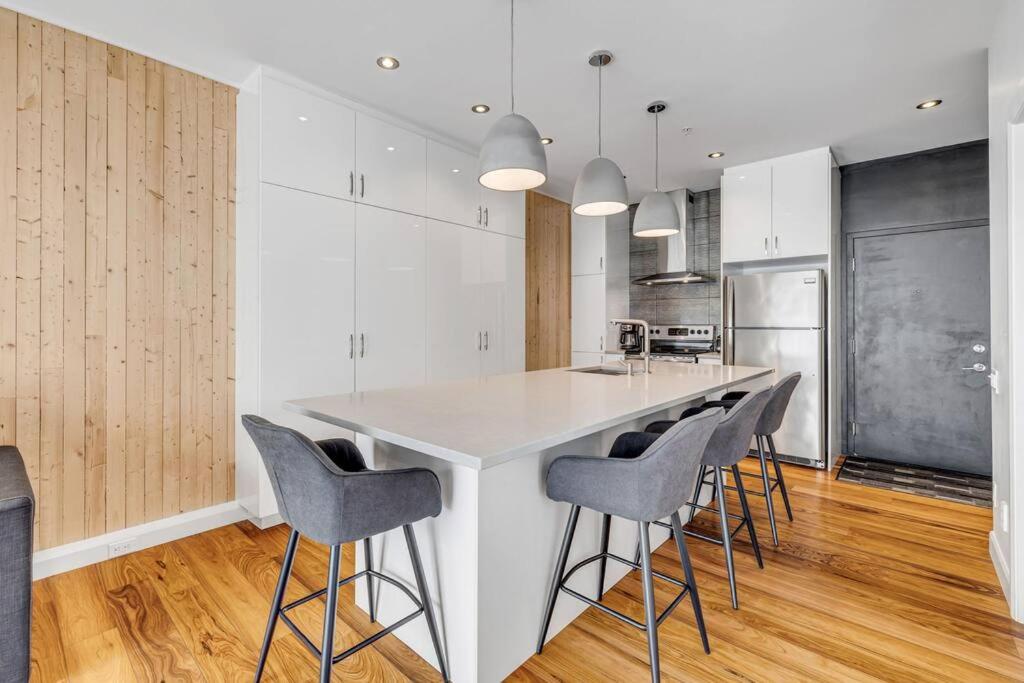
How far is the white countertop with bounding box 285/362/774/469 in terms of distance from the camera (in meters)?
1.29

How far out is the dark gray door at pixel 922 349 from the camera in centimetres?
380

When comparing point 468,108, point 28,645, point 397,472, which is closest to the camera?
point 28,645

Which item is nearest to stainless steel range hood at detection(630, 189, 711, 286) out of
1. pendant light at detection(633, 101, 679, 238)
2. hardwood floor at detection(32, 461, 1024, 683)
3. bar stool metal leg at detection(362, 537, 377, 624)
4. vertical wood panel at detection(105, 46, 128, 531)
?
pendant light at detection(633, 101, 679, 238)

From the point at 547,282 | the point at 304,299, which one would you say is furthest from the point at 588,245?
the point at 304,299

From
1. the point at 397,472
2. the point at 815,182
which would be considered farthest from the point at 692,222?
the point at 397,472

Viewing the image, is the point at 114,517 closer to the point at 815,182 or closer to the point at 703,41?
the point at 703,41

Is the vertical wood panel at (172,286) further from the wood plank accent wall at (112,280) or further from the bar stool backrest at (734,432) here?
the bar stool backrest at (734,432)

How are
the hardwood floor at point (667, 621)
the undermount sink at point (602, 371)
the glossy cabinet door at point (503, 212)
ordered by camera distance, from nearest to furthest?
the hardwood floor at point (667, 621) → the undermount sink at point (602, 371) → the glossy cabinet door at point (503, 212)

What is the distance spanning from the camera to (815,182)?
3.93 meters

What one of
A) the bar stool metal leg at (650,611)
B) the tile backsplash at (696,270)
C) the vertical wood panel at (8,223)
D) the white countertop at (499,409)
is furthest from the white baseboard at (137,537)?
the tile backsplash at (696,270)

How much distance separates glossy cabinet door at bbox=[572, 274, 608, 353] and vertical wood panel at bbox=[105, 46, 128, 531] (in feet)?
13.0

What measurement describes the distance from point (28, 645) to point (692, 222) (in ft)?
17.4

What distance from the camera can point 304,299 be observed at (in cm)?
292

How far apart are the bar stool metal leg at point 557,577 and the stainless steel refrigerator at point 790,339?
104 inches
